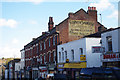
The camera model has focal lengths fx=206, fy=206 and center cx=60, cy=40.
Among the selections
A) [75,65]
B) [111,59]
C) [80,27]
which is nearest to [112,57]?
[111,59]

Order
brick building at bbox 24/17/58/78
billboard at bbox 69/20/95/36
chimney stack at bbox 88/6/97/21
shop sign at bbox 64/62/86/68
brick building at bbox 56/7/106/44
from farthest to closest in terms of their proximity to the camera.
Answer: chimney stack at bbox 88/6/97/21 < brick building at bbox 24/17/58/78 < billboard at bbox 69/20/95/36 < brick building at bbox 56/7/106/44 < shop sign at bbox 64/62/86/68

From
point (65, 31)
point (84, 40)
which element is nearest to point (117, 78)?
point (84, 40)

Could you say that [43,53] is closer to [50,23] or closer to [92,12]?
[50,23]

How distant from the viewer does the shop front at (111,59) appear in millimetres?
21308

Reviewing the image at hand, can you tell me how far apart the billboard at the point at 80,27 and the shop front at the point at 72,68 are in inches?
278

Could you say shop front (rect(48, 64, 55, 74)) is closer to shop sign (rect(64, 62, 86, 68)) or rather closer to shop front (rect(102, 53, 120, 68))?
shop sign (rect(64, 62, 86, 68))

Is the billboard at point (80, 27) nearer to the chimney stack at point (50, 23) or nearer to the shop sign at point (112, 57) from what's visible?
the chimney stack at point (50, 23)

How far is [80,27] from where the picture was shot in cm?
3825

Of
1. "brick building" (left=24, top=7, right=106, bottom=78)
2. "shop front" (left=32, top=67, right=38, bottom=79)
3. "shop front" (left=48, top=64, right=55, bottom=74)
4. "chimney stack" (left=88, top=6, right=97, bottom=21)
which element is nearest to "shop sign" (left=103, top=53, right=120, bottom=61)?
"brick building" (left=24, top=7, right=106, bottom=78)

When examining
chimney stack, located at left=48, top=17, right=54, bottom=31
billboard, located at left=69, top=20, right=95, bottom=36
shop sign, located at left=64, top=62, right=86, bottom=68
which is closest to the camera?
shop sign, located at left=64, top=62, right=86, bottom=68

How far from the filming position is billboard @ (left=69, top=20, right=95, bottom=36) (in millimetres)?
37906

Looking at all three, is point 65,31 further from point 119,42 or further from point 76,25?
point 119,42

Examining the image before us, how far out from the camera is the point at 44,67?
41.0 m

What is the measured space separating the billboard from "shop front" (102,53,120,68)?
1491cm
